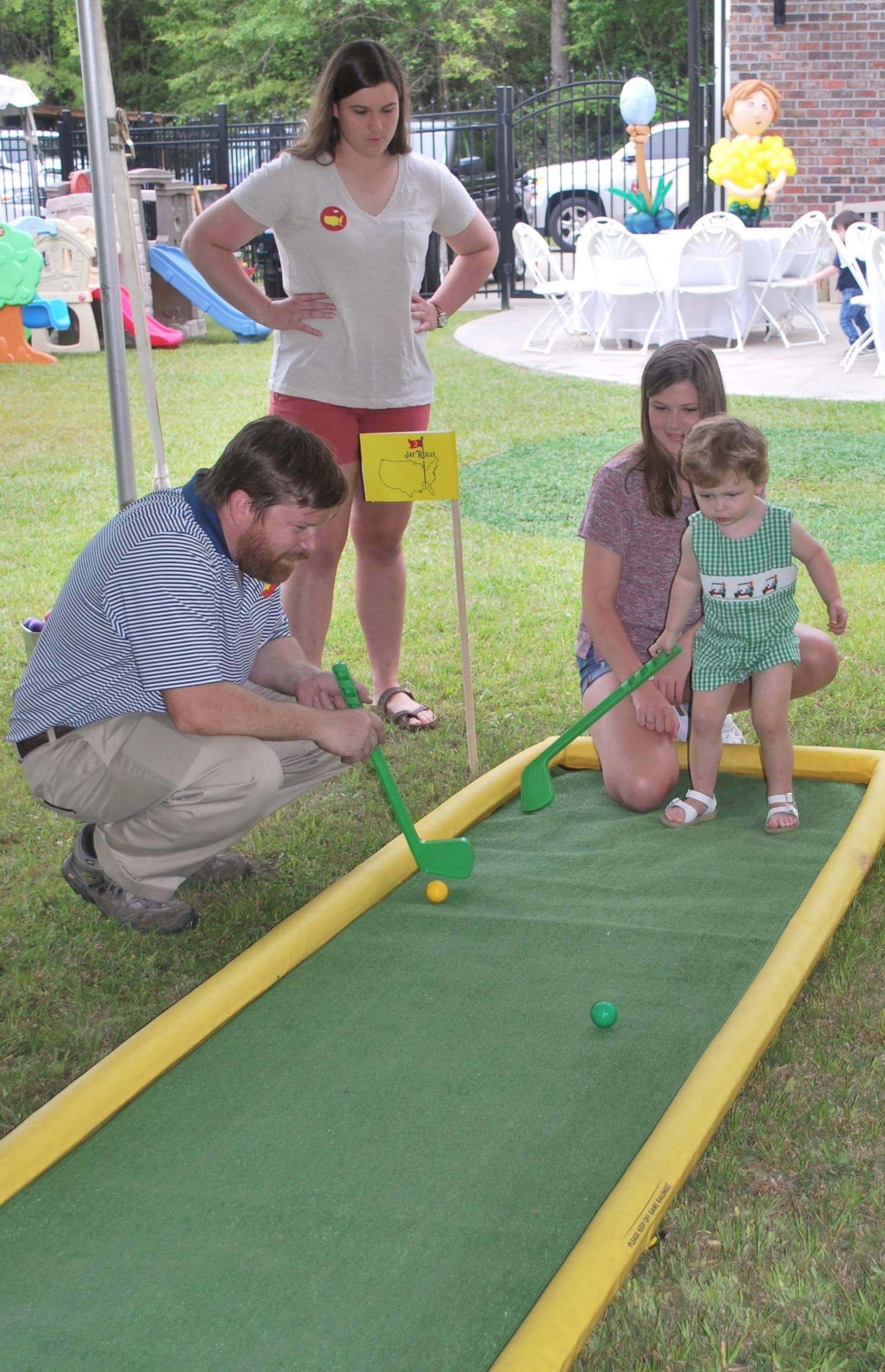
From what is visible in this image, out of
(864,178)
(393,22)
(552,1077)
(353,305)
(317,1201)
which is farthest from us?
(393,22)

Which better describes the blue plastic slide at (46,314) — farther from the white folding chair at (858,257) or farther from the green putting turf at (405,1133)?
the green putting turf at (405,1133)

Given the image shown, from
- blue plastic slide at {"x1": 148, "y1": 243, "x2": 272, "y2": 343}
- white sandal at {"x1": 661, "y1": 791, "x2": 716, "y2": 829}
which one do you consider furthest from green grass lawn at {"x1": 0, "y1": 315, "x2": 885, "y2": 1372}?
blue plastic slide at {"x1": 148, "y1": 243, "x2": 272, "y2": 343}

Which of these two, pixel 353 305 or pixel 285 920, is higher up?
pixel 353 305

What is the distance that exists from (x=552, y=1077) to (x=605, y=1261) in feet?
1.64

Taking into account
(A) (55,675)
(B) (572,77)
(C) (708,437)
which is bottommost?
(A) (55,675)

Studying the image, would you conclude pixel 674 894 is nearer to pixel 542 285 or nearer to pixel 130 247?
pixel 130 247

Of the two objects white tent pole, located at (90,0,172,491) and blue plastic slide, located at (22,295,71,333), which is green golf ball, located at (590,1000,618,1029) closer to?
white tent pole, located at (90,0,172,491)

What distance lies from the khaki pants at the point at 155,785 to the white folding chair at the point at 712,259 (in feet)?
25.0

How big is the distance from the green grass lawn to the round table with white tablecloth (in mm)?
2037

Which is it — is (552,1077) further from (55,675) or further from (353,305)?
(353,305)

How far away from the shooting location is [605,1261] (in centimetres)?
175

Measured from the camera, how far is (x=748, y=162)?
10898 mm

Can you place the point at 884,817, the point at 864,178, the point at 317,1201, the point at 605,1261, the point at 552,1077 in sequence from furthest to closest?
the point at 864,178 < the point at 884,817 < the point at 552,1077 < the point at 317,1201 < the point at 605,1261

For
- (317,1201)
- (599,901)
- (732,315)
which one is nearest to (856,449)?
(732,315)
